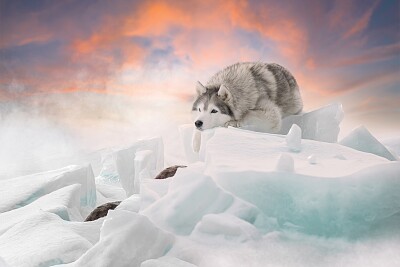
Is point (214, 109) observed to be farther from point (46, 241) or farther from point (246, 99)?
point (46, 241)

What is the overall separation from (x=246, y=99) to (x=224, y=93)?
0.50 metres

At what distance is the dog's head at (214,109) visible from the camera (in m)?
6.32

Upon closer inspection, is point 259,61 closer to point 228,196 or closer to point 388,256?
point 228,196

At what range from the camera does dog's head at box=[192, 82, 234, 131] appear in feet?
20.7

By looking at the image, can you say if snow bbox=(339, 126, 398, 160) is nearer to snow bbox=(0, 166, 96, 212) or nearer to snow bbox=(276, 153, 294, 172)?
snow bbox=(276, 153, 294, 172)

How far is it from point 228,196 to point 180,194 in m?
0.42

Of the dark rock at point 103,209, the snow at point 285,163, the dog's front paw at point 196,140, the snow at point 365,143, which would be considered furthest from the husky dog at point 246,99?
the snow at point 285,163

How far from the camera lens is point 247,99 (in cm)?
679

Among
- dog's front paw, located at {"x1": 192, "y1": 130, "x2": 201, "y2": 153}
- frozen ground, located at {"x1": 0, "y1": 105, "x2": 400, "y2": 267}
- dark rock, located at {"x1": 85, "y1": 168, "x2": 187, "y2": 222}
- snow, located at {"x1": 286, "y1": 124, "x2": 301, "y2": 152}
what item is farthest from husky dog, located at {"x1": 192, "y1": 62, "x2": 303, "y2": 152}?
frozen ground, located at {"x1": 0, "y1": 105, "x2": 400, "y2": 267}

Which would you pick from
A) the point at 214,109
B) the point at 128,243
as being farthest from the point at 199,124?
the point at 128,243

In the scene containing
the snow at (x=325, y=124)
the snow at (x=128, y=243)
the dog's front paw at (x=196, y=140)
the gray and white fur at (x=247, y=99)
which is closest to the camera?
the snow at (x=128, y=243)

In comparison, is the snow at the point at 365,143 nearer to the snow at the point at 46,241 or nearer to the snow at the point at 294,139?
the snow at the point at 294,139

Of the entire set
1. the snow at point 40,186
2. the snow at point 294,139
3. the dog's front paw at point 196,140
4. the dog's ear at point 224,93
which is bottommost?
the snow at point 40,186

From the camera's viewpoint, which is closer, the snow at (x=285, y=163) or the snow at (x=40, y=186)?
the snow at (x=285, y=163)
